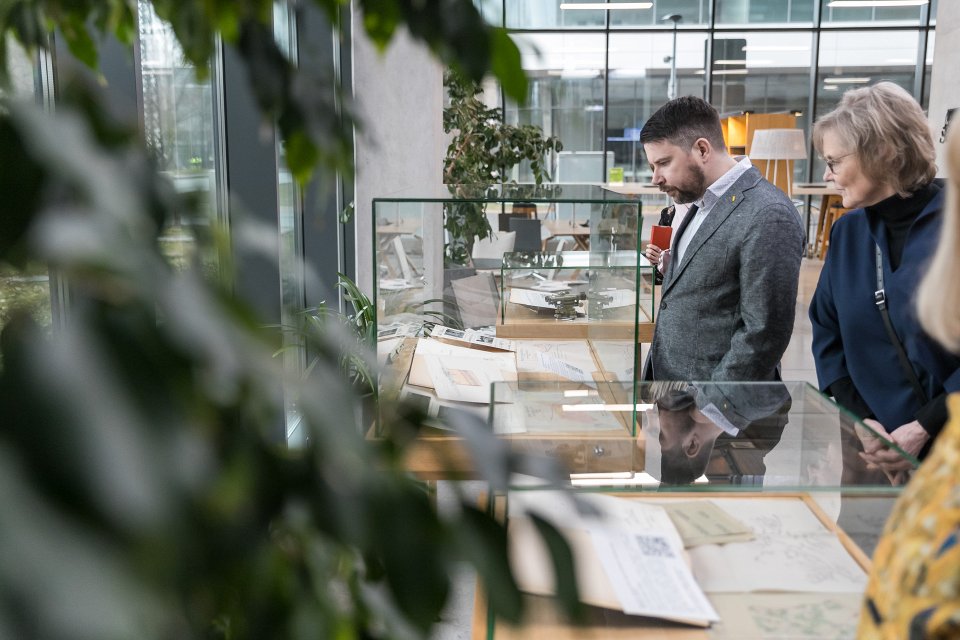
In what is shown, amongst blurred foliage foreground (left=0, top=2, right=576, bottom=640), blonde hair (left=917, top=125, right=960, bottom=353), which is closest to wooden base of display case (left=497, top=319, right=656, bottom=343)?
blonde hair (left=917, top=125, right=960, bottom=353)

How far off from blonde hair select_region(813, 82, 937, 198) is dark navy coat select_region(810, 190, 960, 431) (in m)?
0.08

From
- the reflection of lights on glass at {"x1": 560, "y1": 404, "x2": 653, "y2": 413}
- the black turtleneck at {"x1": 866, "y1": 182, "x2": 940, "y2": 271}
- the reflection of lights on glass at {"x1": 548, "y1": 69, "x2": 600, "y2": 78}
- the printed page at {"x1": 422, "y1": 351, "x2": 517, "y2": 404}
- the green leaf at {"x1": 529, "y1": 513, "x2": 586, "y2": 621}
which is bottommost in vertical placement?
the printed page at {"x1": 422, "y1": 351, "x2": 517, "y2": 404}

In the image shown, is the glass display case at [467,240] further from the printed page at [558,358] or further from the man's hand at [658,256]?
the man's hand at [658,256]

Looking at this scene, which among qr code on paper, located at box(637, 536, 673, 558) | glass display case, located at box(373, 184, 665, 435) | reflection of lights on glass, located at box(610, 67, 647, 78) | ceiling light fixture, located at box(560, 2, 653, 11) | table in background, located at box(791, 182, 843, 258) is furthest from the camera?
reflection of lights on glass, located at box(610, 67, 647, 78)

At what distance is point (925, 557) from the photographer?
883mm

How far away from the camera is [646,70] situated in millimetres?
12070

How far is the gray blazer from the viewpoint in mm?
2270

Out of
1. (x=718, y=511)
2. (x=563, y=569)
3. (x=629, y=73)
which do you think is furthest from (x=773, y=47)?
(x=563, y=569)

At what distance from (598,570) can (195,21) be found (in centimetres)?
82

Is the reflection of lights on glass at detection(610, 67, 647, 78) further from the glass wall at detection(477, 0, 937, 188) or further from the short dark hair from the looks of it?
the short dark hair

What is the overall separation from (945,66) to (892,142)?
5.44m

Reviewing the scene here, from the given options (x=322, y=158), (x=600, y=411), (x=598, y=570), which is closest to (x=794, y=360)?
(x=600, y=411)

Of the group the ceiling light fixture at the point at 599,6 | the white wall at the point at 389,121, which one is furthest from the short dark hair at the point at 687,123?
the ceiling light fixture at the point at 599,6

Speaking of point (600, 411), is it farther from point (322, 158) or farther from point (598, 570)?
point (322, 158)
